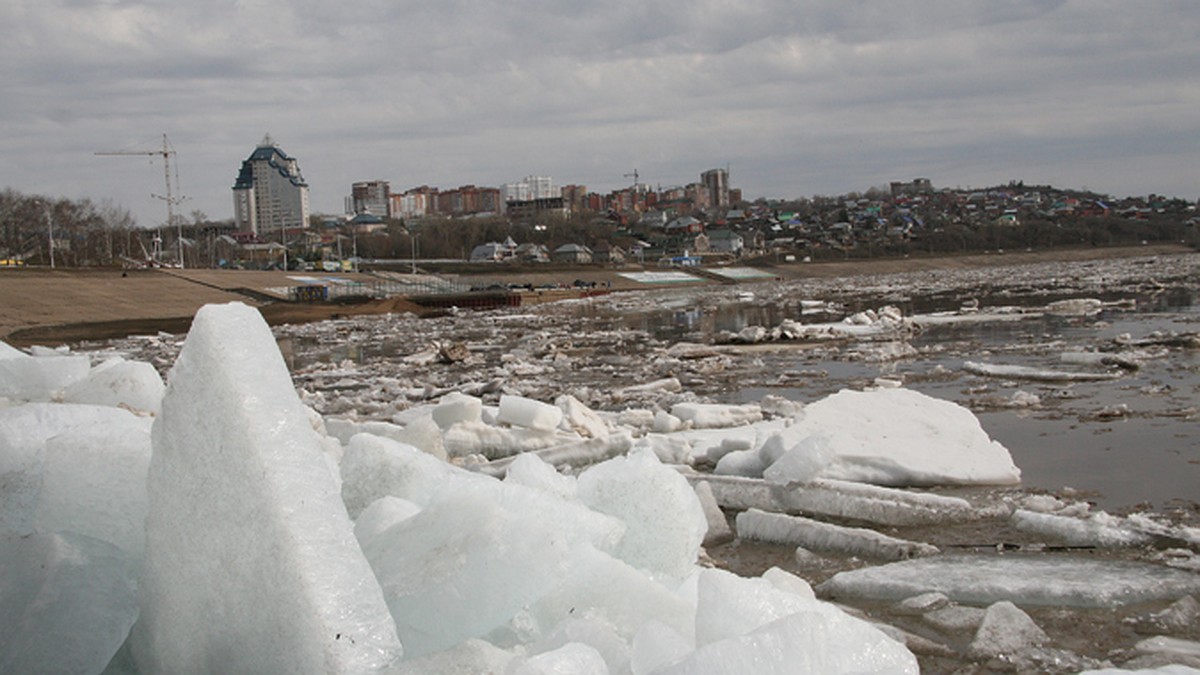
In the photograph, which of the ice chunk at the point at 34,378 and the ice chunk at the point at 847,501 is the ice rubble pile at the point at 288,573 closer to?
the ice chunk at the point at 34,378

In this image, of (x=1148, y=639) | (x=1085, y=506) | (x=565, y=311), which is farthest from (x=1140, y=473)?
(x=565, y=311)

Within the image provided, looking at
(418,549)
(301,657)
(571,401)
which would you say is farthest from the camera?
(571,401)

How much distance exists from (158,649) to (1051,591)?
12.0 feet

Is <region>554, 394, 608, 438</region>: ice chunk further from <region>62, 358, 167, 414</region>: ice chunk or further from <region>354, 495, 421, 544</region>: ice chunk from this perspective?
<region>354, 495, 421, 544</region>: ice chunk

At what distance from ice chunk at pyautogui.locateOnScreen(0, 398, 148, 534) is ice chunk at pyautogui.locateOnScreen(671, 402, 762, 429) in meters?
6.11

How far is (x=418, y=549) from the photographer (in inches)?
115

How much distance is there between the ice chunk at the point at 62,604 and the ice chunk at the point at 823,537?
3581mm

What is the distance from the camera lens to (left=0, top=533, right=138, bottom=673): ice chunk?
8.87ft

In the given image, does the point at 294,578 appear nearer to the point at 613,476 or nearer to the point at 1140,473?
the point at 613,476

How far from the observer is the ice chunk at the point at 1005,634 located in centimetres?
385

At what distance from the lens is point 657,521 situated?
3559 mm

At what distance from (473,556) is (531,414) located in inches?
199

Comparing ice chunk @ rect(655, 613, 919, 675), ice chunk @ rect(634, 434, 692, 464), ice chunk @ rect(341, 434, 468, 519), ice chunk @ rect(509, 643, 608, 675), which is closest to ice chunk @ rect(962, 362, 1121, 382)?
ice chunk @ rect(634, 434, 692, 464)

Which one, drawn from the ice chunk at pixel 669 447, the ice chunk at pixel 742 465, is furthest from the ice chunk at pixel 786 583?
the ice chunk at pixel 669 447
